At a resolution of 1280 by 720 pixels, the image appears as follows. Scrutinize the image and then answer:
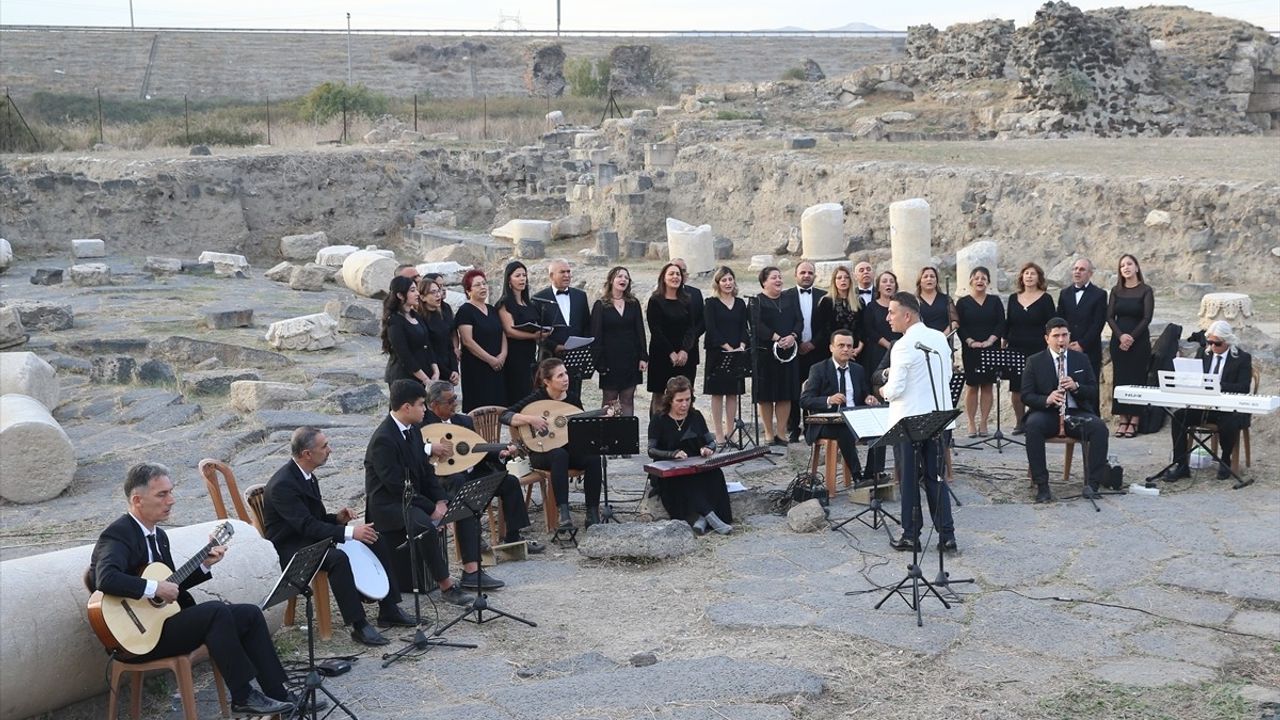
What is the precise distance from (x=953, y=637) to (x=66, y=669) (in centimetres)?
452

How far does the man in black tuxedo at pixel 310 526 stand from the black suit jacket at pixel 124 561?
3.10 ft

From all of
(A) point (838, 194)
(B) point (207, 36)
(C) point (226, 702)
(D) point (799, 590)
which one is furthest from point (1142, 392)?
(B) point (207, 36)

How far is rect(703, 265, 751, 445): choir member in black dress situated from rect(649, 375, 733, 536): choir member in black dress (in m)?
1.87

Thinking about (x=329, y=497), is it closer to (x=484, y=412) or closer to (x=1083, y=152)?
(x=484, y=412)

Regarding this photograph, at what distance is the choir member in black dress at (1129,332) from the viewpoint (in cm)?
1176

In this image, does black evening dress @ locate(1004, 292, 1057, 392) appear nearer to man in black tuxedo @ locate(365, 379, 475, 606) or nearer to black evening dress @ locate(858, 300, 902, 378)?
black evening dress @ locate(858, 300, 902, 378)

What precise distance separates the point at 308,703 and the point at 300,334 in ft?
35.8

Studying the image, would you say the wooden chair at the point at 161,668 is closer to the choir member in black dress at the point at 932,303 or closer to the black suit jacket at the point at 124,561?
the black suit jacket at the point at 124,561

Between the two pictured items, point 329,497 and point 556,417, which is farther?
point 329,497

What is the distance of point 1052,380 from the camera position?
34.2 ft

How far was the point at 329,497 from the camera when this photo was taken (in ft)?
34.7

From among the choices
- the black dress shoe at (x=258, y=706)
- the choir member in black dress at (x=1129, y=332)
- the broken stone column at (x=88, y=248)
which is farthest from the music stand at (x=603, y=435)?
the broken stone column at (x=88, y=248)

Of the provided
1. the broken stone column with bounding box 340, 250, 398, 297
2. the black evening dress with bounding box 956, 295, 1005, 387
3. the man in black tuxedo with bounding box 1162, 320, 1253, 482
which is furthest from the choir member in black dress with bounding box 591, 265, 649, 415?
the broken stone column with bounding box 340, 250, 398, 297

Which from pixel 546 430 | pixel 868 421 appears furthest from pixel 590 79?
pixel 868 421
